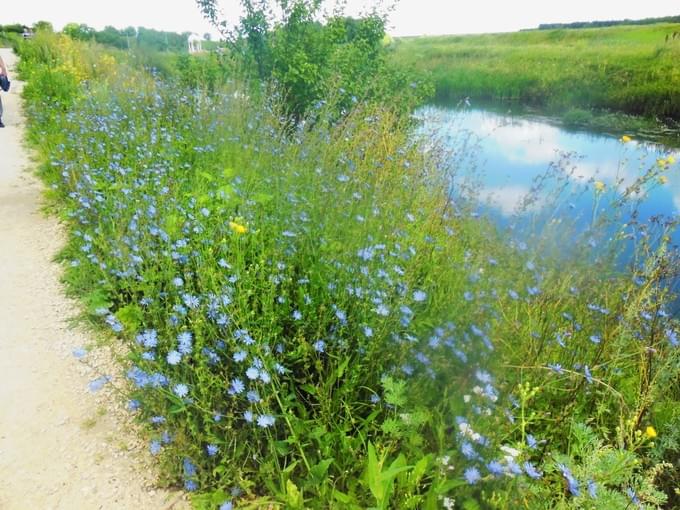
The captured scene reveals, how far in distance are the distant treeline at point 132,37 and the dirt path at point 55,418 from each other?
7.16 metres

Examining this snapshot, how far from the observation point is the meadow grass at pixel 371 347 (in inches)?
72.2

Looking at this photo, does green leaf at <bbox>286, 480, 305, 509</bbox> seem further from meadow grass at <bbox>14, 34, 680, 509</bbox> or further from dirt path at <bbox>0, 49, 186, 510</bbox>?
dirt path at <bbox>0, 49, 186, 510</bbox>

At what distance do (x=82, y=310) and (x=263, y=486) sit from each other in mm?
2030

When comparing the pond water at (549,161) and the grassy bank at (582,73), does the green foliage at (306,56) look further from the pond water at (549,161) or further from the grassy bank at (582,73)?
the grassy bank at (582,73)

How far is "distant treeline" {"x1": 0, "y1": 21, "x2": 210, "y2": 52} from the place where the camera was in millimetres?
14679

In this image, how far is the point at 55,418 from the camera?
2357 millimetres

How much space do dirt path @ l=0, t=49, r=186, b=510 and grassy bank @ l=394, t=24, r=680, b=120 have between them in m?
9.03

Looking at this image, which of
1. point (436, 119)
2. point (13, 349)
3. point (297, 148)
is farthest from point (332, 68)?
point (13, 349)

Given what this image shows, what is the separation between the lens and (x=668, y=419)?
256 centimetres

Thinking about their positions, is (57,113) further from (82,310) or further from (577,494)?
(577,494)

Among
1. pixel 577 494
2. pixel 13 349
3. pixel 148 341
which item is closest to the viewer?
pixel 577 494

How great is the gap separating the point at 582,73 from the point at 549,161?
980 centimetres

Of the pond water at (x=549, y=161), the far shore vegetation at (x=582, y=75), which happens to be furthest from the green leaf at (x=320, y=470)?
the far shore vegetation at (x=582, y=75)

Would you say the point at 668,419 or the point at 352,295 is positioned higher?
the point at 352,295
